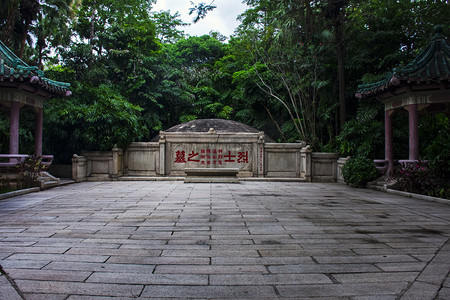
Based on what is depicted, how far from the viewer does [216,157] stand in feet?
41.3

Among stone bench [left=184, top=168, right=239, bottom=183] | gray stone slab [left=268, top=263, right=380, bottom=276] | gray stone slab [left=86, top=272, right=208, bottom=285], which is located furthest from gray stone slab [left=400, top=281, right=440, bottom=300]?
stone bench [left=184, top=168, right=239, bottom=183]

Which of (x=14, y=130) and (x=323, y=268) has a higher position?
(x=14, y=130)

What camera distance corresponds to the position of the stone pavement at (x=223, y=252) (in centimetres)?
225

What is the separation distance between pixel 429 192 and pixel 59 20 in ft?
51.4

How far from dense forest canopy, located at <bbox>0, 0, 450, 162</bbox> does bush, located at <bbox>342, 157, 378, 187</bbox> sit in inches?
30.1

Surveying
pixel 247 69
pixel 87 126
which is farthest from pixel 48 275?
pixel 247 69

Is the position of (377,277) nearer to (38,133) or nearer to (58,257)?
(58,257)

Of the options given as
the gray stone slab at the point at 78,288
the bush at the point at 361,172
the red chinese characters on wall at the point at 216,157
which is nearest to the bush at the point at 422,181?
the bush at the point at 361,172

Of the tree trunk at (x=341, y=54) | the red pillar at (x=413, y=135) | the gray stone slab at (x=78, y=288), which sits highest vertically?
the tree trunk at (x=341, y=54)

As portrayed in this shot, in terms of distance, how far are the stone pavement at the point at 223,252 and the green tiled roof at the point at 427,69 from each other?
155 inches

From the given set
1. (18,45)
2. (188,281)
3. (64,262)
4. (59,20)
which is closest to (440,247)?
(188,281)

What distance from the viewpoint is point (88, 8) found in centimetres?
2078

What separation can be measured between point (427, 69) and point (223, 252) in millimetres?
8168

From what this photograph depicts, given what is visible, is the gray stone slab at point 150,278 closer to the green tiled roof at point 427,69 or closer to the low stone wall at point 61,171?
the green tiled roof at point 427,69
